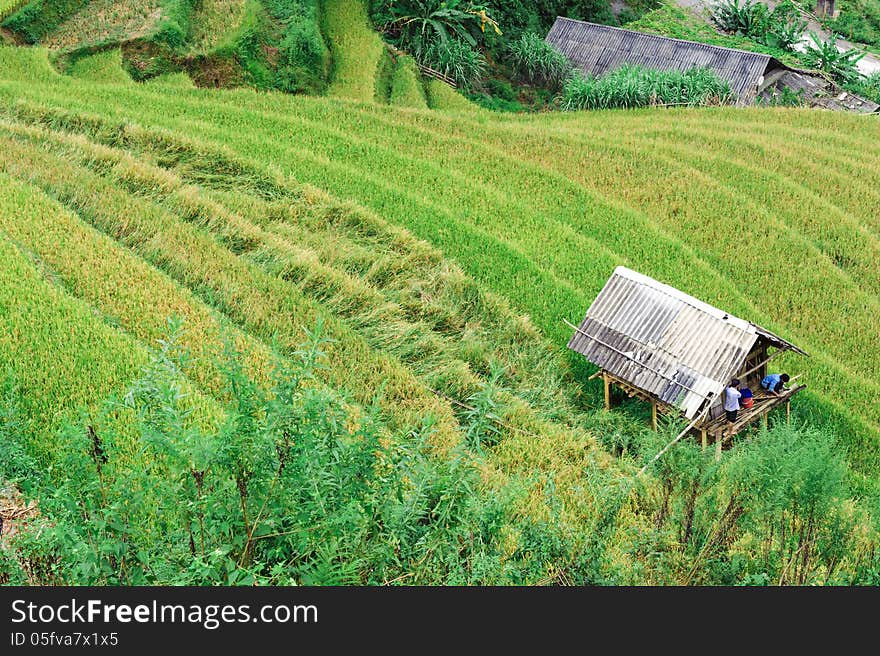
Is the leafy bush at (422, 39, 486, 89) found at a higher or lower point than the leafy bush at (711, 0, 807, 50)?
lower

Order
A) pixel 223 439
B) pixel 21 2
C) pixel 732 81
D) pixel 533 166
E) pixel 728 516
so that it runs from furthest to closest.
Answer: pixel 732 81 < pixel 21 2 < pixel 533 166 < pixel 728 516 < pixel 223 439

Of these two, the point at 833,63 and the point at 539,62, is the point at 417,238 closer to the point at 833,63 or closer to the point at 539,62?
the point at 539,62

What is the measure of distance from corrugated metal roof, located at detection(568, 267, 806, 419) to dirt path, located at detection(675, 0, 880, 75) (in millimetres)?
21698

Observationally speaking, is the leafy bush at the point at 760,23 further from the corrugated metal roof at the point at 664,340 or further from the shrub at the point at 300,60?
A: the corrugated metal roof at the point at 664,340

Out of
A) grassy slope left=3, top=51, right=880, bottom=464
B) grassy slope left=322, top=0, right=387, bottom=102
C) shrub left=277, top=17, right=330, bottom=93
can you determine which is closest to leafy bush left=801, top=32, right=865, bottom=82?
grassy slope left=3, top=51, right=880, bottom=464

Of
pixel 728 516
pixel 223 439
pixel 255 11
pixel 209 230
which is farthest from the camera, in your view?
pixel 255 11

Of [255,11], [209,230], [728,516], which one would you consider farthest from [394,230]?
[255,11]

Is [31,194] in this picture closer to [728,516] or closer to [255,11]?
[728,516]

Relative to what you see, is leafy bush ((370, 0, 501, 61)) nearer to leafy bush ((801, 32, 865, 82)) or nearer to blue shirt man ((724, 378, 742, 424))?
leafy bush ((801, 32, 865, 82))

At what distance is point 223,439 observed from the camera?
4.70 m

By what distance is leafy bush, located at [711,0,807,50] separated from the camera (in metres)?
29.3

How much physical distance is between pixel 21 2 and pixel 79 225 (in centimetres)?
Result: 983

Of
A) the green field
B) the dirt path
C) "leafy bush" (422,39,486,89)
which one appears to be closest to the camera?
the green field

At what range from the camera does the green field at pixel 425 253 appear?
315 inches
